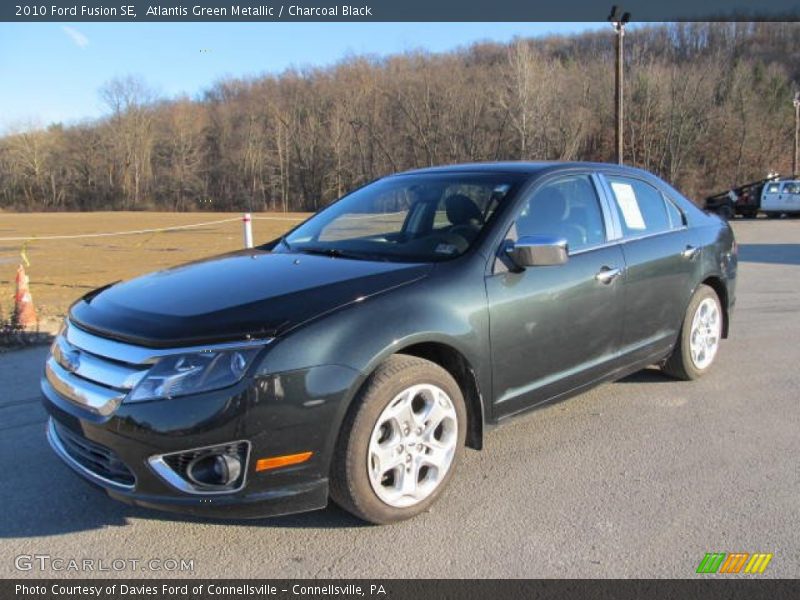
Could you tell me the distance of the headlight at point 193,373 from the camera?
268 cm

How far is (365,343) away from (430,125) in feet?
257

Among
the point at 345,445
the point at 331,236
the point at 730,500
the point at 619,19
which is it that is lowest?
the point at 730,500

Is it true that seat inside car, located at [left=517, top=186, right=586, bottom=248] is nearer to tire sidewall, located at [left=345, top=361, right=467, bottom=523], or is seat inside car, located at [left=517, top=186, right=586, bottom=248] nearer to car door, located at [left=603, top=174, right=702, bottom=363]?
car door, located at [left=603, top=174, right=702, bottom=363]

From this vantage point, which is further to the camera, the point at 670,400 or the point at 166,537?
the point at 670,400

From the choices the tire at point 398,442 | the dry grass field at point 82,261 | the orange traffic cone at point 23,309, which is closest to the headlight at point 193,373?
the tire at point 398,442

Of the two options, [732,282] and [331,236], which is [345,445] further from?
[732,282]

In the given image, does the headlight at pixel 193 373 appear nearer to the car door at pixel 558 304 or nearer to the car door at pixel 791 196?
the car door at pixel 558 304

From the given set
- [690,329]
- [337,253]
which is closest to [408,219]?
[337,253]

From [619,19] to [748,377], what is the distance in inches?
849

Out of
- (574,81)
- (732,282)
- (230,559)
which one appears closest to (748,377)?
(732,282)

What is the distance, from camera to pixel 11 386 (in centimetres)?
526

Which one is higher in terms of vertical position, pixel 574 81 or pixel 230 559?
pixel 574 81

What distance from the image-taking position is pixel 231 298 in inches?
120

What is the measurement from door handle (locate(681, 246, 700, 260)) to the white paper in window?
1.52 feet
